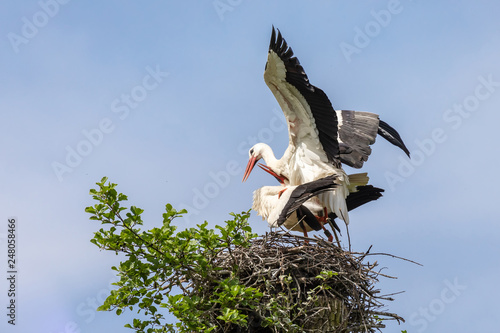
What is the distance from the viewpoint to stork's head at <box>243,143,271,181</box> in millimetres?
10505

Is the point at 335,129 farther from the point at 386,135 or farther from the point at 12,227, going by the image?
the point at 12,227

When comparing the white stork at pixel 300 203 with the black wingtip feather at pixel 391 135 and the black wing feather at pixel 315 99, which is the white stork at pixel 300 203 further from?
the black wingtip feather at pixel 391 135

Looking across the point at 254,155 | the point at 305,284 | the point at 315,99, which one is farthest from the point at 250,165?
the point at 305,284

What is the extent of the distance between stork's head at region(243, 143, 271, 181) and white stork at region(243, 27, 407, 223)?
383 mm

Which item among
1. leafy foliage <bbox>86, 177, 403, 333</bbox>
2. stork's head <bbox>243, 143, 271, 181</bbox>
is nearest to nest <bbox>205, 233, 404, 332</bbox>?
leafy foliage <bbox>86, 177, 403, 333</bbox>

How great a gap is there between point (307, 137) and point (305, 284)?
2.78 metres

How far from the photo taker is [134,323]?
6.44 meters

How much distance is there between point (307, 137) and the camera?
9438 mm

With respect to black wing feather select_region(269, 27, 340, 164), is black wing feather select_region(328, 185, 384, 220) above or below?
below

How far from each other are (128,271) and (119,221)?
501 mm

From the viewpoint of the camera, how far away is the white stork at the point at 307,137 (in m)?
8.79

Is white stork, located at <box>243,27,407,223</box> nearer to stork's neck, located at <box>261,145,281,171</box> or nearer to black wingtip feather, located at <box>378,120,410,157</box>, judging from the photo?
stork's neck, located at <box>261,145,281,171</box>

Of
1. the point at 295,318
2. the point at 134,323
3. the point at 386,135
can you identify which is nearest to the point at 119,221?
the point at 134,323

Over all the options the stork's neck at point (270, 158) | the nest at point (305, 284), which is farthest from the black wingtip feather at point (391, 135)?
the nest at point (305, 284)
